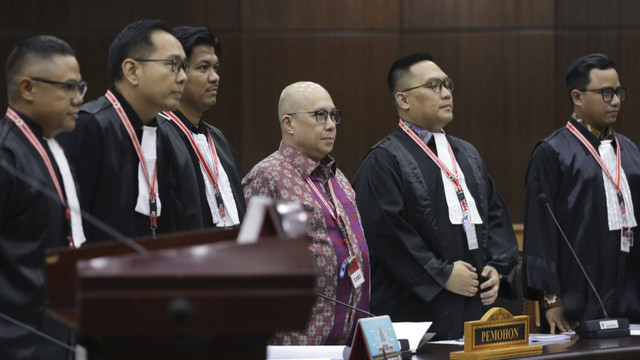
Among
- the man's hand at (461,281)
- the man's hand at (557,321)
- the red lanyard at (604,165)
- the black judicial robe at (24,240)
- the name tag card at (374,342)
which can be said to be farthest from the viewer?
the red lanyard at (604,165)

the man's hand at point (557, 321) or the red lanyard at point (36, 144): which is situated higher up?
the red lanyard at point (36, 144)

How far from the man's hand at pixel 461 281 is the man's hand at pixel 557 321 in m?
0.45

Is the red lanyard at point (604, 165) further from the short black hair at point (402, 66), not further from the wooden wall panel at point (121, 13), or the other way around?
the wooden wall panel at point (121, 13)

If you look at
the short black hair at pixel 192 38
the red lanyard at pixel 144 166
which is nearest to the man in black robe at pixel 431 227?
the short black hair at pixel 192 38

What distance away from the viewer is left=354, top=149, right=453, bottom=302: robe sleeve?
11.4ft

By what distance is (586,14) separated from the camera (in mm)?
6090

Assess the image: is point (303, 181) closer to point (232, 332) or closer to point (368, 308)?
point (368, 308)

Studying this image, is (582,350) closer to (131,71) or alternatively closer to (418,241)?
(418,241)

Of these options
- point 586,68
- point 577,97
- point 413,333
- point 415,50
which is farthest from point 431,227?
point 415,50

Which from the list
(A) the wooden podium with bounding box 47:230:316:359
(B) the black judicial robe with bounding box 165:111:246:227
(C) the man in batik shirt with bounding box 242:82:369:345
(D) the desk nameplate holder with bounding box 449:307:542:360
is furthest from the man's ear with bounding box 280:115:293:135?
(A) the wooden podium with bounding box 47:230:316:359

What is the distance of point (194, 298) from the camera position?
44.2 inches

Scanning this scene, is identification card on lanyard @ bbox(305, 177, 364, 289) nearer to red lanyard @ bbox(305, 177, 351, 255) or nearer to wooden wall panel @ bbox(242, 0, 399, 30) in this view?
red lanyard @ bbox(305, 177, 351, 255)

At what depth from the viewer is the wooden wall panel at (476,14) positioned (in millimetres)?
6121

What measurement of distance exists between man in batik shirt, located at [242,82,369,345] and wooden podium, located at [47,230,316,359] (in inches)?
→ 77.4
